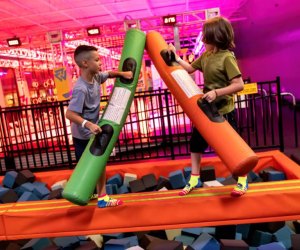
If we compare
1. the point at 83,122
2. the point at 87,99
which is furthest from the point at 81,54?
the point at 83,122

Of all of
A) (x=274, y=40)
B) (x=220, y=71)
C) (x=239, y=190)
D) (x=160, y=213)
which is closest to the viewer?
(x=220, y=71)

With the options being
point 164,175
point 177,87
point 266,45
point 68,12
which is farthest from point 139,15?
point 177,87

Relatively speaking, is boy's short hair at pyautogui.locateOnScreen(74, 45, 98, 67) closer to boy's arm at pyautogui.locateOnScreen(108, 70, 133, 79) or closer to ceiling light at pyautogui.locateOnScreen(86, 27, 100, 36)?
boy's arm at pyautogui.locateOnScreen(108, 70, 133, 79)

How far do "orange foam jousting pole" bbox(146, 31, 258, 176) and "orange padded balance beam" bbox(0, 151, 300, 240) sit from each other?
44 centimetres

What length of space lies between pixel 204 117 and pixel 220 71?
0.37 m

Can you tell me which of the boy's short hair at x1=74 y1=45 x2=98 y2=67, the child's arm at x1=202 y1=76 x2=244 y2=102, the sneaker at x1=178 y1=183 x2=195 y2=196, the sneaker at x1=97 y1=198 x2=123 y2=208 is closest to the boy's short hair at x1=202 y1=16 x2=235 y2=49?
the child's arm at x1=202 y1=76 x2=244 y2=102

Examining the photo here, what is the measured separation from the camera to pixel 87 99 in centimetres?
266

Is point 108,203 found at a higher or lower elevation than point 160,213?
higher

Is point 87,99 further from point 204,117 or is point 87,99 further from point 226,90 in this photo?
point 226,90

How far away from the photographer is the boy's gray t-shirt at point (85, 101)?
2578 millimetres

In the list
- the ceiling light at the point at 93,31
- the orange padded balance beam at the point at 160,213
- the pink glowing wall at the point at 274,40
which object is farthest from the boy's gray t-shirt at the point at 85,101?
the pink glowing wall at the point at 274,40

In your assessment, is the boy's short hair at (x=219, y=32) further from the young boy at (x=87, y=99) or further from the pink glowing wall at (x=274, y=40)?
the pink glowing wall at (x=274, y=40)

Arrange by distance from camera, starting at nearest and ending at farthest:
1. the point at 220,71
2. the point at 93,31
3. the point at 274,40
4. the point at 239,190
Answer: the point at 220,71
the point at 239,190
the point at 93,31
the point at 274,40

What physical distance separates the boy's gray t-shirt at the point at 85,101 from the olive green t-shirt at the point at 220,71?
898 millimetres
